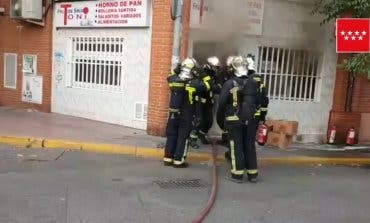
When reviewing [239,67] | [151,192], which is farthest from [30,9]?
[151,192]

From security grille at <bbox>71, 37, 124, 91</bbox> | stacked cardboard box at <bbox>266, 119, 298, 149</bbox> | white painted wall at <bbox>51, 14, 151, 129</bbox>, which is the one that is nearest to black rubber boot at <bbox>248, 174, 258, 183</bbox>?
stacked cardboard box at <bbox>266, 119, 298, 149</bbox>

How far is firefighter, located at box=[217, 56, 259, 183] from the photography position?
27.4ft

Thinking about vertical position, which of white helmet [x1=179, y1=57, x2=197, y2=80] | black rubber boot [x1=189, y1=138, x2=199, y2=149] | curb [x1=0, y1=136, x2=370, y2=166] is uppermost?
white helmet [x1=179, y1=57, x2=197, y2=80]

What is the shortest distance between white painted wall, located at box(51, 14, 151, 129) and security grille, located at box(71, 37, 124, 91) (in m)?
0.14

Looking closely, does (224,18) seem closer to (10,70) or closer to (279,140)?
(279,140)

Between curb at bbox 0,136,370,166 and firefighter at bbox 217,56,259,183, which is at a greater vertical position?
firefighter at bbox 217,56,259,183

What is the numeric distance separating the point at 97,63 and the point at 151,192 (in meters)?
6.41

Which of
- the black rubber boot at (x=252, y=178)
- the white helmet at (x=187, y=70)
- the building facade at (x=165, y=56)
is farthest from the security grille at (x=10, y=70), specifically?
→ the black rubber boot at (x=252, y=178)

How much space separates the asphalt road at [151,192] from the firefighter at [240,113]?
304mm

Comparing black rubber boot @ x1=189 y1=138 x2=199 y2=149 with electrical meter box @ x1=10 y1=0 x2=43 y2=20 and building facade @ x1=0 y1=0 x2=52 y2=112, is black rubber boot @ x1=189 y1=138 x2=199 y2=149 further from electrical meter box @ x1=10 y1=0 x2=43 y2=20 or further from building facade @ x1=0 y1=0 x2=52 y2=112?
electrical meter box @ x1=10 y1=0 x2=43 y2=20

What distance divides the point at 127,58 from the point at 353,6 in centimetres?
478

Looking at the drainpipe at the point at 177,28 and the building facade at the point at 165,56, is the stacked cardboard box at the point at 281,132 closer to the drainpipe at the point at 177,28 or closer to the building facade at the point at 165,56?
the building facade at the point at 165,56

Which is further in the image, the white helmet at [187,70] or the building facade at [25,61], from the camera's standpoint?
the building facade at [25,61]

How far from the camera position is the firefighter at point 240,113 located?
8344 millimetres
